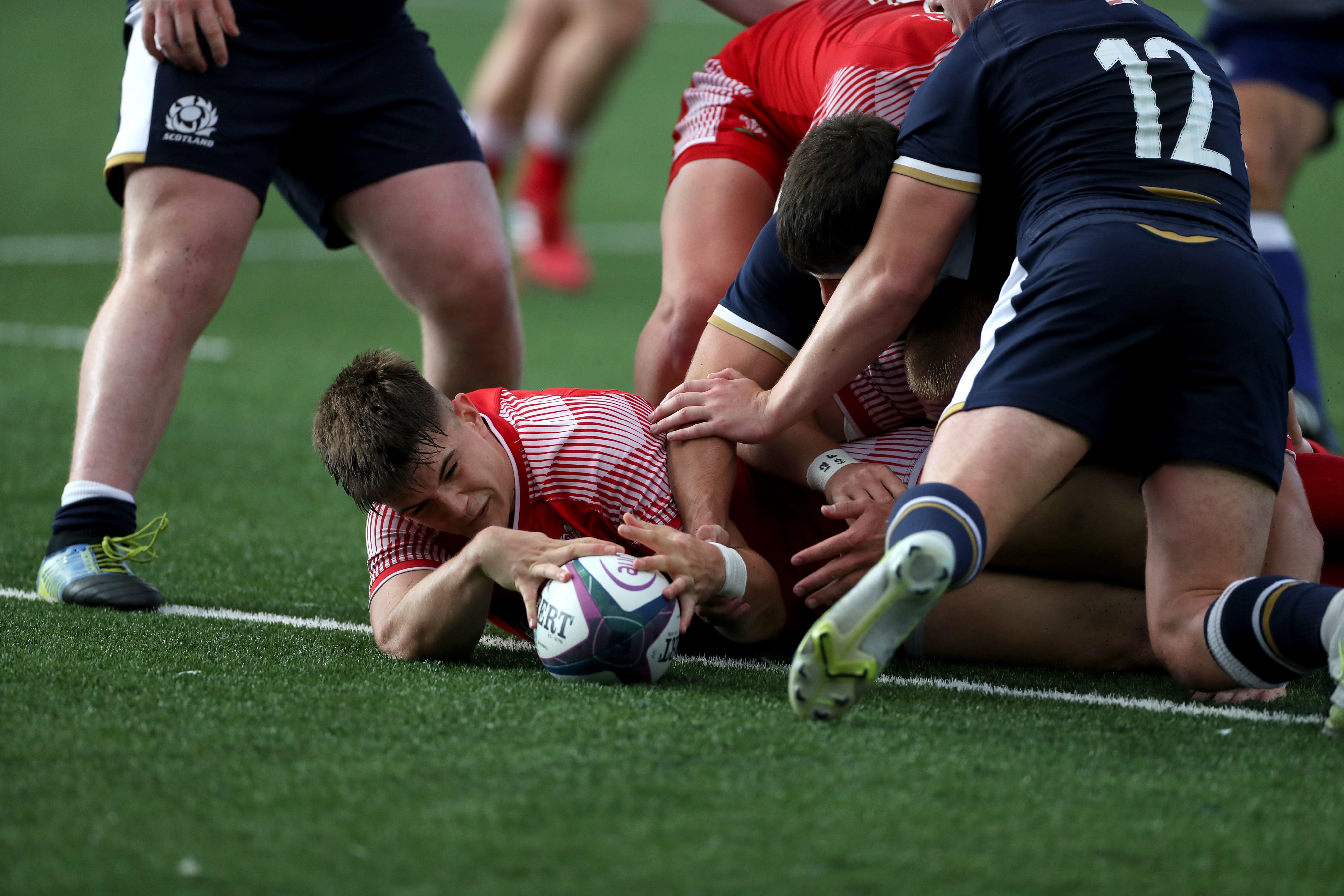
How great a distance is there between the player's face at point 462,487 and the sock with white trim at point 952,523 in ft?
2.66

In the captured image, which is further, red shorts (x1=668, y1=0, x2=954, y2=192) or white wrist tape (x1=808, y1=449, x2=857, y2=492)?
red shorts (x1=668, y1=0, x2=954, y2=192)

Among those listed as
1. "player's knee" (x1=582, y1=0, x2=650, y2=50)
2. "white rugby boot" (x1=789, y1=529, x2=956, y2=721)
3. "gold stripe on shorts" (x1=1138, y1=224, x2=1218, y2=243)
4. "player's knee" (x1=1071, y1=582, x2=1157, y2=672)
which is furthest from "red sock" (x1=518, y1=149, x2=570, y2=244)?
"white rugby boot" (x1=789, y1=529, x2=956, y2=721)

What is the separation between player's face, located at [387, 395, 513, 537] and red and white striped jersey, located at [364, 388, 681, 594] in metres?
0.05

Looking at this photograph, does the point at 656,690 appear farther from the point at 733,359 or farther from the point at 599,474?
the point at 733,359

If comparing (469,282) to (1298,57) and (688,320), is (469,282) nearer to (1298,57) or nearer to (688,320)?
(688,320)

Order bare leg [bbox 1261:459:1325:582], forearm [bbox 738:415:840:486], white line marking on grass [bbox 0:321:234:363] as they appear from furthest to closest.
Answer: white line marking on grass [bbox 0:321:234:363], forearm [bbox 738:415:840:486], bare leg [bbox 1261:459:1325:582]

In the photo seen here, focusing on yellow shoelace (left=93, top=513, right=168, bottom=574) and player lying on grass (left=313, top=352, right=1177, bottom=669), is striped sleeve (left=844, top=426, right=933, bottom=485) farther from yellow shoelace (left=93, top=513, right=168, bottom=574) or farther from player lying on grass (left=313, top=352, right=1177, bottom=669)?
yellow shoelace (left=93, top=513, right=168, bottom=574)

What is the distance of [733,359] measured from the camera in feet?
10.6

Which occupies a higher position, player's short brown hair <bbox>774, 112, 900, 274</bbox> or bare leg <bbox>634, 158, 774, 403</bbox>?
player's short brown hair <bbox>774, 112, 900, 274</bbox>

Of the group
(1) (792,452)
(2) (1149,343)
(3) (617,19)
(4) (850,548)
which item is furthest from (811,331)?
(3) (617,19)

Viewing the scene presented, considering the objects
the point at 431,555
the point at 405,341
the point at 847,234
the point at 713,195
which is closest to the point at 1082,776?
the point at 847,234

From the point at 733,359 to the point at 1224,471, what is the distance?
1.07m

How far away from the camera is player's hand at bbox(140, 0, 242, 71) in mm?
3473

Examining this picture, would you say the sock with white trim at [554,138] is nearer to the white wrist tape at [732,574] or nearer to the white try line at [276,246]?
the white try line at [276,246]
